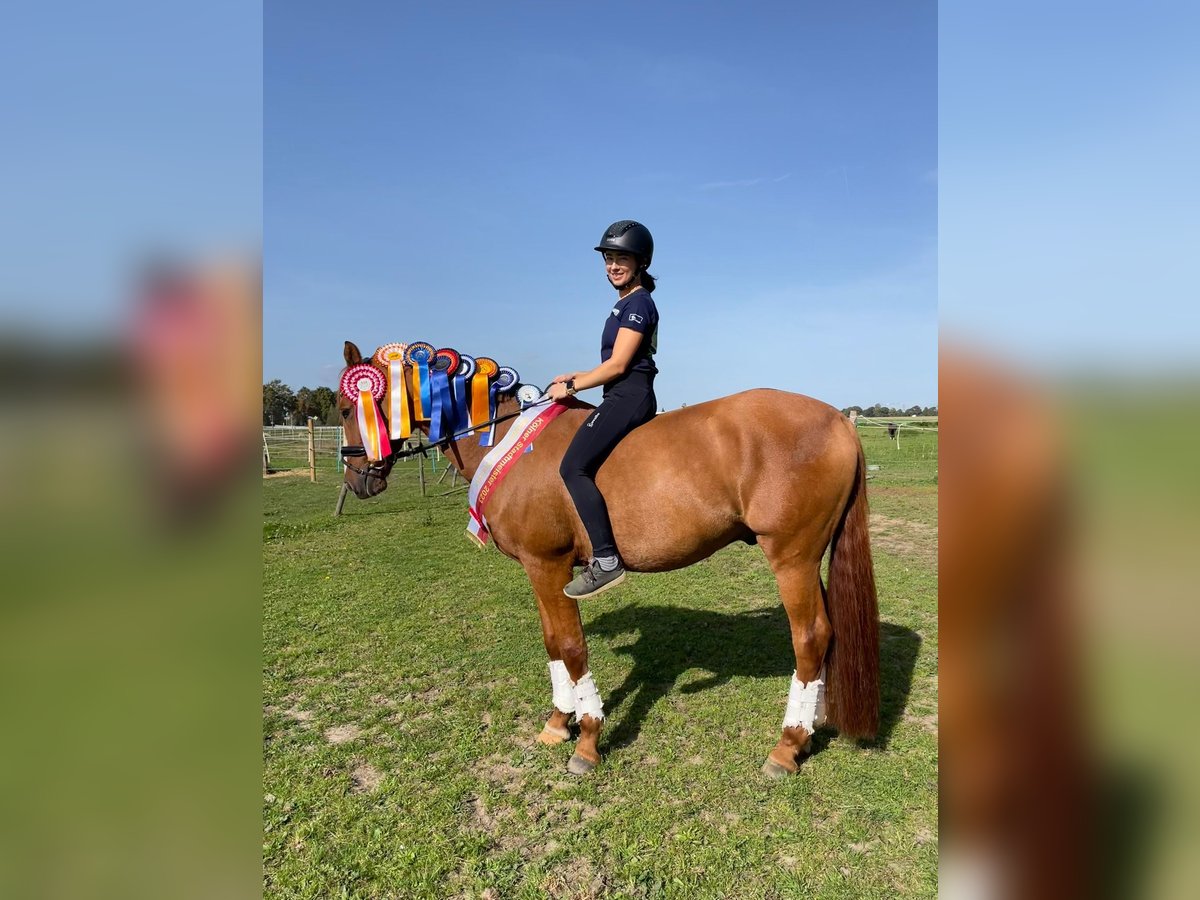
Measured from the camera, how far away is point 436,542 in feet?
37.7

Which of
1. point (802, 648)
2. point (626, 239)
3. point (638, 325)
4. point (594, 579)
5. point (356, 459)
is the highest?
point (626, 239)

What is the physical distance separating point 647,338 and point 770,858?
2968 mm

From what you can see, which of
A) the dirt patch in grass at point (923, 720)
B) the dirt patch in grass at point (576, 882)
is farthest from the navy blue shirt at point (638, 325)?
the dirt patch in grass at point (923, 720)

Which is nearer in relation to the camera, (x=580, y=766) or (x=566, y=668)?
(x=580, y=766)

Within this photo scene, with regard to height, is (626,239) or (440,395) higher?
(626,239)

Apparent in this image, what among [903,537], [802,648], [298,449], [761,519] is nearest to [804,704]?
[802,648]

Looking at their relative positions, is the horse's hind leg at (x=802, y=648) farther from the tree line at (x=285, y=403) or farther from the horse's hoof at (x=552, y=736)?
the tree line at (x=285, y=403)

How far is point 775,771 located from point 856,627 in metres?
1.01

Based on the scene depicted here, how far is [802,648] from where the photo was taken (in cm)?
404

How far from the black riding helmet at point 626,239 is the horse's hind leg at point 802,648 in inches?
81.7

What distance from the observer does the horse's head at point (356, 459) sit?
15.3 ft

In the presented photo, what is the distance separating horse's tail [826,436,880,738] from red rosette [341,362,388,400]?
3226 mm

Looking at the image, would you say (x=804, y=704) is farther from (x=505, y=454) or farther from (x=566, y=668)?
(x=505, y=454)
